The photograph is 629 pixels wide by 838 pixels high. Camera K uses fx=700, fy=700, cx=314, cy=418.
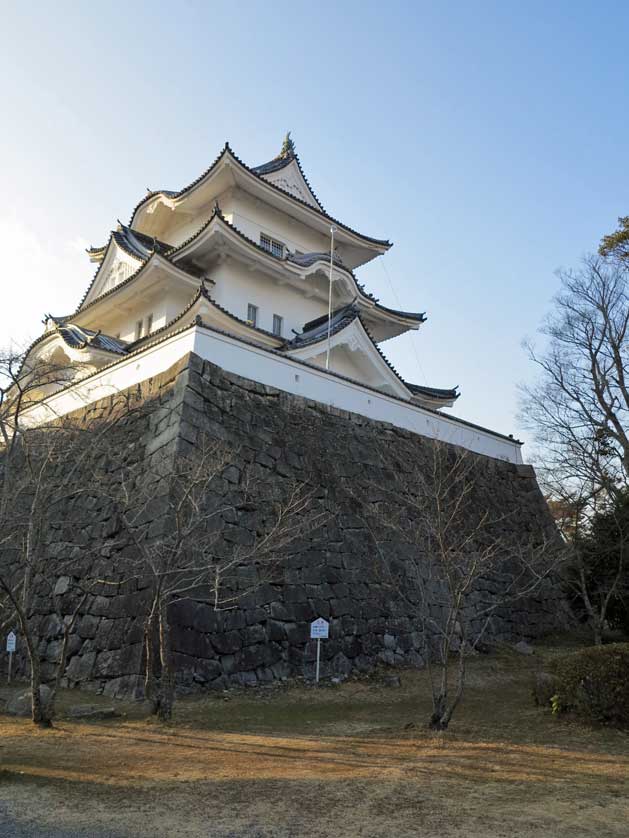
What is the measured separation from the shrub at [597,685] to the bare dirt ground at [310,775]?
0.64 ft

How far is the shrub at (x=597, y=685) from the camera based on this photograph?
641cm

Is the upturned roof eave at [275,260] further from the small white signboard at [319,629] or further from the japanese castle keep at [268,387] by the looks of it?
the small white signboard at [319,629]

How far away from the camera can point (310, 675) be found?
347 inches

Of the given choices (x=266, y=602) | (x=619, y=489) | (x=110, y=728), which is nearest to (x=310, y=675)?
(x=266, y=602)

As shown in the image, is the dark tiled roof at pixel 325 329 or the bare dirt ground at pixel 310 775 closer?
the bare dirt ground at pixel 310 775

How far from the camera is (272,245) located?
18.0 metres

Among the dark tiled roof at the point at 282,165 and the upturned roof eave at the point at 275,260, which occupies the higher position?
the dark tiled roof at the point at 282,165

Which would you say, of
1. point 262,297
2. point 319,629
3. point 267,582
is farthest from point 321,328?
point 319,629

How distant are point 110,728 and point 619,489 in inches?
387

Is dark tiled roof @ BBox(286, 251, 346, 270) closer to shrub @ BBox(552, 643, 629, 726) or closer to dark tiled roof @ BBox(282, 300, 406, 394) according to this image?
dark tiled roof @ BBox(282, 300, 406, 394)

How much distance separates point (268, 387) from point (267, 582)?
11.3ft

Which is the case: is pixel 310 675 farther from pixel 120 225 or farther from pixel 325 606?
pixel 120 225

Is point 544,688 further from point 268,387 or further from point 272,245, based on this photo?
point 272,245

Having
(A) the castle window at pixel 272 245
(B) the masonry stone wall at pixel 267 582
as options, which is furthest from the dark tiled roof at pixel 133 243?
(B) the masonry stone wall at pixel 267 582
